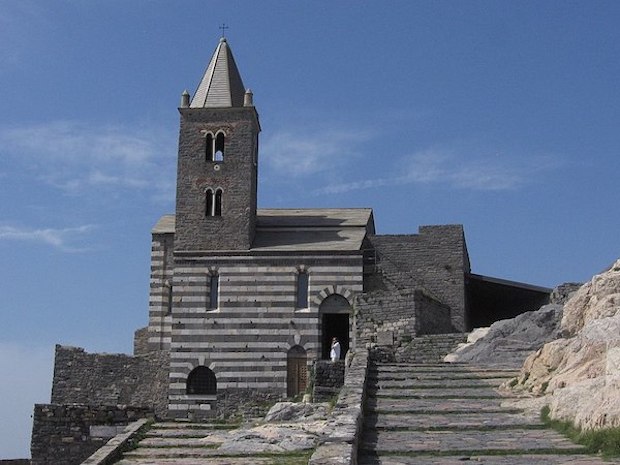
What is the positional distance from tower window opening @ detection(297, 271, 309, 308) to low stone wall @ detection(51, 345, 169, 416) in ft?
17.1

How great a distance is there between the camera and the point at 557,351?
701 inches

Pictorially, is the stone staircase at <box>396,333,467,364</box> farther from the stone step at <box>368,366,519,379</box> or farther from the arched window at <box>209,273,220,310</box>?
the arched window at <box>209,273,220,310</box>

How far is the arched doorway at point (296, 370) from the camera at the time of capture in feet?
121

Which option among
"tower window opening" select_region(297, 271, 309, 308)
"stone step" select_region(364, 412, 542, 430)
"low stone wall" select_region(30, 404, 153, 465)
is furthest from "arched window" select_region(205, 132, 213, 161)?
"stone step" select_region(364, 412, 542, 430)

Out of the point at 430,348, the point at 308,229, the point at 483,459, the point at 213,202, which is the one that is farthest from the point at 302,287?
the point at 483,459

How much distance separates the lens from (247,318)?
37625 millimetres

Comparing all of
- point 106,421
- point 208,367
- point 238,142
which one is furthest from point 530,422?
point 238,142

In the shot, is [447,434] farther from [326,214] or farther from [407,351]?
[326,214]

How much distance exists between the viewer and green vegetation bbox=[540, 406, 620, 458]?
12.5 metres

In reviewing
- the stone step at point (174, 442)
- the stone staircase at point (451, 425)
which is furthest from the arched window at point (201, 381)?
the stone staircase at point (451, 425)

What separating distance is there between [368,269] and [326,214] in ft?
14.6

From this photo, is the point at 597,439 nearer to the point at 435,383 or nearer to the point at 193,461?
the point at 435,383

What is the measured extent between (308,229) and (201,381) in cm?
694

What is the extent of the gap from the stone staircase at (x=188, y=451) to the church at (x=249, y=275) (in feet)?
49.8
